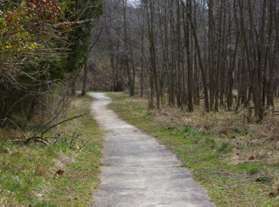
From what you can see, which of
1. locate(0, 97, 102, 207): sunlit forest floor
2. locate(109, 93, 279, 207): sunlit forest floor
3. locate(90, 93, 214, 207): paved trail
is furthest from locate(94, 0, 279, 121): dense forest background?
locate(0, 97, 102, 207): sunlit forest floor

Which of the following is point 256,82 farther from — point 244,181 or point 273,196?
point 273,196

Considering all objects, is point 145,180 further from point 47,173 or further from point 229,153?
point 229,153

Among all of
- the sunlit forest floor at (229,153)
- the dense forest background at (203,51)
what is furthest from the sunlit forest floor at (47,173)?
the dense forest background at (203,51)

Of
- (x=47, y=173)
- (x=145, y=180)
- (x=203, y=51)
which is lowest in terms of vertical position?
(x=145, y=180)

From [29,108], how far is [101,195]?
11858 mm

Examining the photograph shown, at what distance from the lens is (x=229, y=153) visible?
17375 mm

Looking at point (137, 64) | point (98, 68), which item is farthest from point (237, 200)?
point (98, 68)

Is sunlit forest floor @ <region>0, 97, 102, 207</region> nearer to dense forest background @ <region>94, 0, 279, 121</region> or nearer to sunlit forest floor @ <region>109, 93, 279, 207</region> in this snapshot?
sunlit forest floor @ <region>109, 93, 279, 207</region>

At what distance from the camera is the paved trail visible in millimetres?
11062

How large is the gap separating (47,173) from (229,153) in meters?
6.22

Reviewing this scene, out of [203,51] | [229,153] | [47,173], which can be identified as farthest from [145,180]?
[203,51]

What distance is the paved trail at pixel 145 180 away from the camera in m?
11.1

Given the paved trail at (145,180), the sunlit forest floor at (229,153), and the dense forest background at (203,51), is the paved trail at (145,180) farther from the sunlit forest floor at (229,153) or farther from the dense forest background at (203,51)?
the dense forest background at (203,51)

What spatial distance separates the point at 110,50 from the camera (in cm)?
7956
